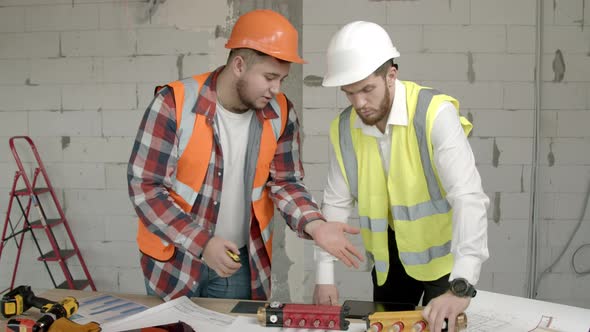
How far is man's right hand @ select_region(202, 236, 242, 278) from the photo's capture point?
151 centimetres

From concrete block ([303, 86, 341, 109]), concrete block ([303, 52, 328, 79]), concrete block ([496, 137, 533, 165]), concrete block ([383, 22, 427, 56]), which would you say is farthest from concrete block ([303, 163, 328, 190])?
concrete block ([496, 137, 533, 165])

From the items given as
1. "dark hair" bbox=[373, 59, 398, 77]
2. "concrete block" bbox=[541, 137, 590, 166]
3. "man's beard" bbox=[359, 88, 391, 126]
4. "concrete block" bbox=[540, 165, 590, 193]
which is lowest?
"concrete block" bbox=[540, 165, 590, 193]

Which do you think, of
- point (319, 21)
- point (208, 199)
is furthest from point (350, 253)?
point (319, 21)

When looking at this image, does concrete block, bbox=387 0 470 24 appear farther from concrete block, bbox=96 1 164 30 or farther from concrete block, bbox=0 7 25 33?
concrete block, bbox=0 7 25 33

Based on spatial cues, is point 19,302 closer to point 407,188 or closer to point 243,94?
point 243,94

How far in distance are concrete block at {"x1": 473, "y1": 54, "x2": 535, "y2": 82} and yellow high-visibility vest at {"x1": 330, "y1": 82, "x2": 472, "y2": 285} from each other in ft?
5.35

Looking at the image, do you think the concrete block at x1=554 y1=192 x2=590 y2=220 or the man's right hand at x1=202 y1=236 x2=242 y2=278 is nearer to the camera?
the man's right hand at x1=202 y1=236 x2=242 y2=278

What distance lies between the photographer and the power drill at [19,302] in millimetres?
1518

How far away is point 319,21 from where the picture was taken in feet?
10.6

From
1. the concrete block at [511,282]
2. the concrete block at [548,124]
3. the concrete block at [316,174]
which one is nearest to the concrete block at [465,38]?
the concrete block at [548,124]

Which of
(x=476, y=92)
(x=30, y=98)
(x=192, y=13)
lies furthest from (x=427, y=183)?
(x=30, y=98)

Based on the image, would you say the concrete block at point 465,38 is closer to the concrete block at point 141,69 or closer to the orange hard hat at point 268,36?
the concrete block at point 141,69

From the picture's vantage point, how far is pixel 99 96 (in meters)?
3.52

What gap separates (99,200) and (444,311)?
2.77 m
